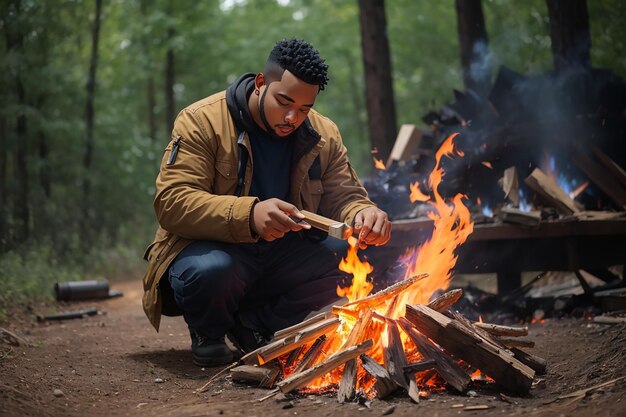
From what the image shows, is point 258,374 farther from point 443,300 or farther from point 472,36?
point 472,36

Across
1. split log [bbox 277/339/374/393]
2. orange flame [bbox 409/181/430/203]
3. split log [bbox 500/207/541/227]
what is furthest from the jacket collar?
split log [bbox 500/207/541/227]

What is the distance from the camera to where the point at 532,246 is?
5793 millimetres

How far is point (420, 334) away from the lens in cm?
353

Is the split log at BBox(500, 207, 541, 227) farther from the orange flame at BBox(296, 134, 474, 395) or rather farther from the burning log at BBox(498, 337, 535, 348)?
the burning log at BBox(498, 337, 535, 348)

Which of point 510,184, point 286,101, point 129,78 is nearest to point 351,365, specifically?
point 286,101

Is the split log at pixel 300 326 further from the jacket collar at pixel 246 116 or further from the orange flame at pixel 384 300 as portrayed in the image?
the jacket collar at pixel 246 116

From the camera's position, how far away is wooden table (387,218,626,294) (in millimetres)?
5477

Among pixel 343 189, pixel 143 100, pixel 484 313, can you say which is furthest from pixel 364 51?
pixel 143 100

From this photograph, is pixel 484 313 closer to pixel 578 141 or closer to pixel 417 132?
pixel 578 141

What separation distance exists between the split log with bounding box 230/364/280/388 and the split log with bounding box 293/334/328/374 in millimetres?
129

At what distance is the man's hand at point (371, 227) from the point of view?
3934 mm

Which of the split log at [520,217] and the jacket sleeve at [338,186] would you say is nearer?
the jacket sleeve at [338,186]

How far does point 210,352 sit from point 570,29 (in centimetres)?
570

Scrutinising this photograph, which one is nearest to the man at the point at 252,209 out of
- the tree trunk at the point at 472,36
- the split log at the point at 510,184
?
the split log at the point at 510,184
